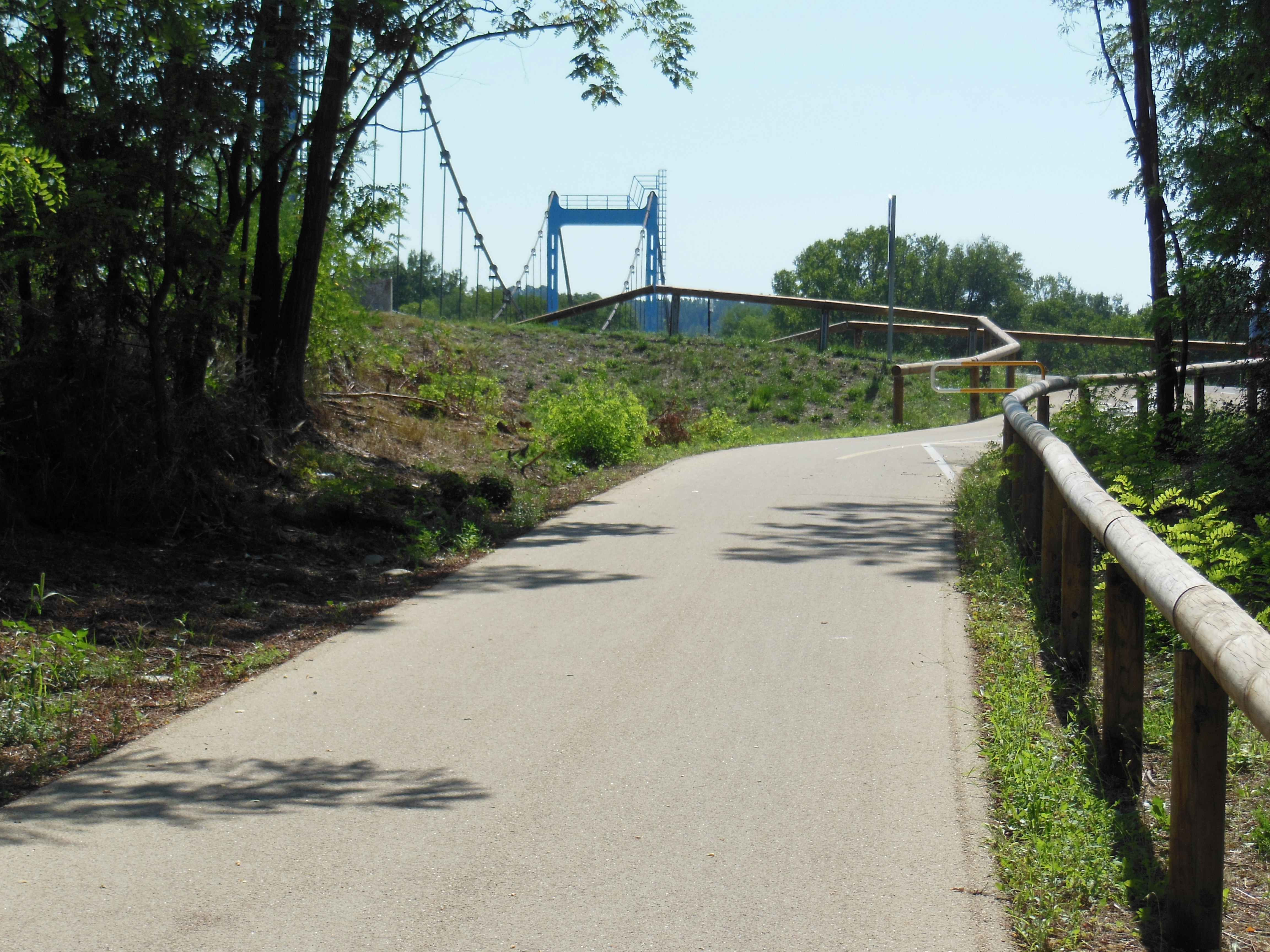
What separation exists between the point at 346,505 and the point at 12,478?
2.51m

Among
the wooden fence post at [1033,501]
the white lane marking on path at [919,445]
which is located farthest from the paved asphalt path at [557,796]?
the white lane marking on path at [919,445]

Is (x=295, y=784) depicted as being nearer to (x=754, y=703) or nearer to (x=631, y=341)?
(x=754, y=703)

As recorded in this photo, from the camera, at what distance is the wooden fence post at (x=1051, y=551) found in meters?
6.22

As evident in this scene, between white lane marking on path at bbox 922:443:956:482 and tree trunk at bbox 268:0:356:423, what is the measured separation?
7109 mm

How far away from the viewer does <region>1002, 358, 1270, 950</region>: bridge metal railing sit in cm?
283

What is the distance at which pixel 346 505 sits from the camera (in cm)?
1011

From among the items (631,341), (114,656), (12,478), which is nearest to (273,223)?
(12,478)

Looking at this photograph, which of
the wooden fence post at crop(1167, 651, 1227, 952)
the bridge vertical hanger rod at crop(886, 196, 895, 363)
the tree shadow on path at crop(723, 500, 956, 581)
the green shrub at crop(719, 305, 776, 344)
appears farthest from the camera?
the green shrub at crop(719, 305, 776, 344)

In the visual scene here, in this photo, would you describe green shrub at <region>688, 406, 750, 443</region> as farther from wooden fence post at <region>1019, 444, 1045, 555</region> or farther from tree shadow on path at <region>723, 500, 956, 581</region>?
wooden fence post at <region>1019, 444, 1045, 555</region>

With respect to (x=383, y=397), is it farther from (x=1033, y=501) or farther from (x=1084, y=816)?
(x=1084, y=816)

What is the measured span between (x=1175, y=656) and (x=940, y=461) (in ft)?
40.7

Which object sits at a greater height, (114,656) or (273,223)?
(273,223)

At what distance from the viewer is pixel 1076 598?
213 inches

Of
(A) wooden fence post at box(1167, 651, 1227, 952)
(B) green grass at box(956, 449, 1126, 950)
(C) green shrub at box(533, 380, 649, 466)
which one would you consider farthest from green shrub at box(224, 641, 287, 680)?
(C) green shrub at box(533, 380, 649, 466)
